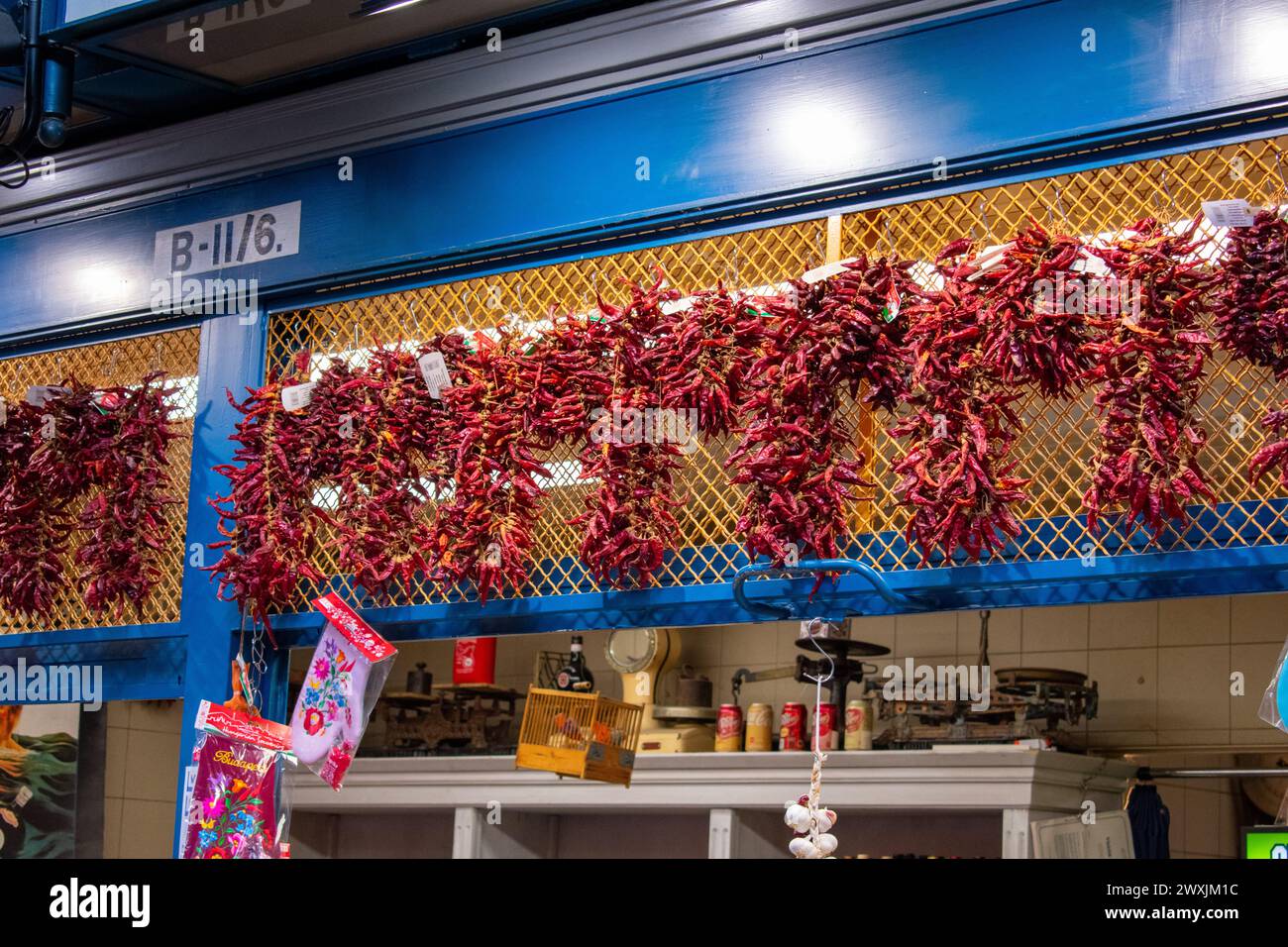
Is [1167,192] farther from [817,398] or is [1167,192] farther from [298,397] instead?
[298,397]

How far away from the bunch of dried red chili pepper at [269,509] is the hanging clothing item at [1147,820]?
136 inches

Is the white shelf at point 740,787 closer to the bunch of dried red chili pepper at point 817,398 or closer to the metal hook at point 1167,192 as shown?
the bunch of dried red chili pepper at point 817,398

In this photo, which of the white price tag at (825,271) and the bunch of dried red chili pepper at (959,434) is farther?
the white price tag at (825,271)

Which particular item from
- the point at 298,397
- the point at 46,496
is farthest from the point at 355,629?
the point at 46,496

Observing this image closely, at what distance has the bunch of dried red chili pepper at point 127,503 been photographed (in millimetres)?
5113

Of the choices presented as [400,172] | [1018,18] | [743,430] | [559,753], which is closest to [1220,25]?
[1018,18]

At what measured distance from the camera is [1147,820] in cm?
619

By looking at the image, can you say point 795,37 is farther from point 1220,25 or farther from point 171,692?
point 171,692

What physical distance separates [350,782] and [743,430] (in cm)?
435

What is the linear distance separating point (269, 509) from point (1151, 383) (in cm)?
266

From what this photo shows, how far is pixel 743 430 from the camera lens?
3.99 meters

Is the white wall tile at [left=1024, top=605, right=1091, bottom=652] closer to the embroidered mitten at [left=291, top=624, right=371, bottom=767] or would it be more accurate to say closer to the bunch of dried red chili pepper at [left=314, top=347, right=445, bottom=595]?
the bunch of dried red chili pepper at [left=314, top=347, right=445, bottom=595]

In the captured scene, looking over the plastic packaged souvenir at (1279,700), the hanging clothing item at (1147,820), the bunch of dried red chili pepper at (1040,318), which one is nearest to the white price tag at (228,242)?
the bunch of dried red chili pepper at (1040,318)

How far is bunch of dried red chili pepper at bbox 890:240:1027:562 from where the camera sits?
354cm
